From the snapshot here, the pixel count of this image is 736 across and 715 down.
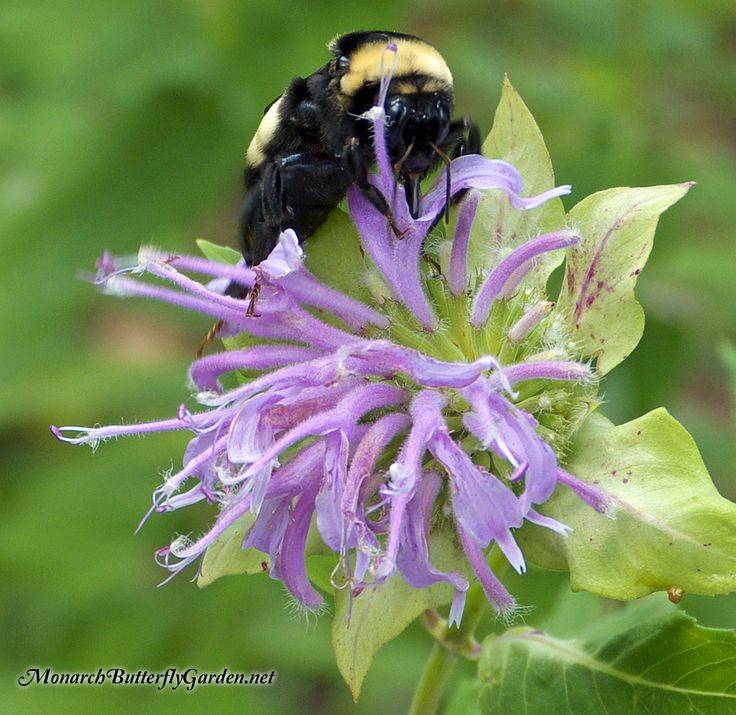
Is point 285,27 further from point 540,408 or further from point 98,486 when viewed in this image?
point 540,408

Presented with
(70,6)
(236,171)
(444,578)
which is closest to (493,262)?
(444,578)

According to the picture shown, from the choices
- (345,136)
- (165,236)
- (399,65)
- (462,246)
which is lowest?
(165,236)

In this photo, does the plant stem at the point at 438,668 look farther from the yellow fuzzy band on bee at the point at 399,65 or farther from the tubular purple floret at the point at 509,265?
the yellow fuzzy band on bee at the point at 399,65

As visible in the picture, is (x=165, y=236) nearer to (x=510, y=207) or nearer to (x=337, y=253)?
(x=337, y=253)

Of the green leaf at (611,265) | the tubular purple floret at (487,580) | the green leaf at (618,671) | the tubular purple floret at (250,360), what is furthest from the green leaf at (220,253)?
the green leaf at (618,671)

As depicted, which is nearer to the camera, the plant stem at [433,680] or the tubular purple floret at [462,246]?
the tubular purple floret at [462,246]

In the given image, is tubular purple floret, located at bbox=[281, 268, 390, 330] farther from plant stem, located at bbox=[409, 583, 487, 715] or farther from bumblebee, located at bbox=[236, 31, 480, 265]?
plant stem, located at bbox=[409, 583, 487, 715]

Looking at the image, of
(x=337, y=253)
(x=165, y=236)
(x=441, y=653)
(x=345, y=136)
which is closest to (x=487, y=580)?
(x=441, y=653)
